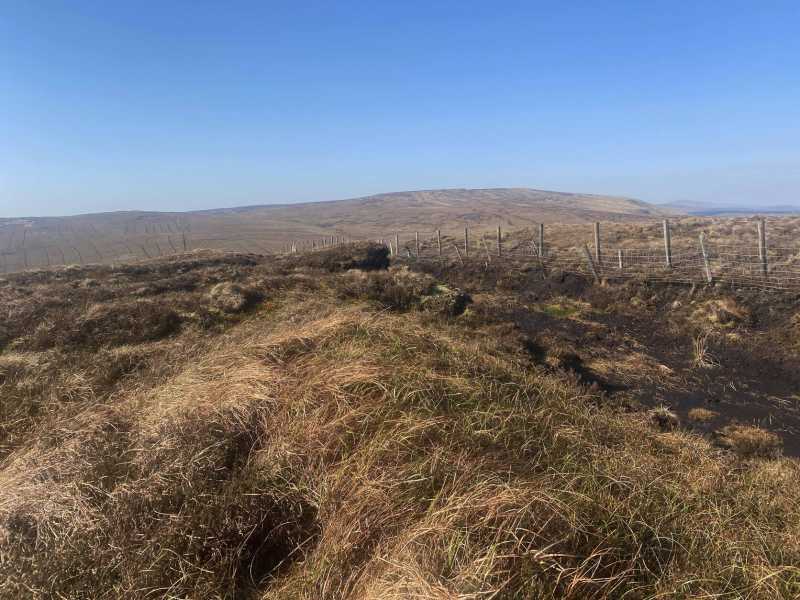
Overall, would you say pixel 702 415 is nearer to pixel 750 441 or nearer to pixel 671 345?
pixel 750 441

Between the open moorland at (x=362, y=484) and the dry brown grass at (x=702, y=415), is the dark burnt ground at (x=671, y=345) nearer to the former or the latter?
the dry brown grass at (x=702, y=415)

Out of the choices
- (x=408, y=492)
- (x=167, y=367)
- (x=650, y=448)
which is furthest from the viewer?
(x=167, y=367)

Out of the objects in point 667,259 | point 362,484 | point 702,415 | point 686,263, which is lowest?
point 702,415

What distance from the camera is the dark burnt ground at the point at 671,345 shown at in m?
7.16

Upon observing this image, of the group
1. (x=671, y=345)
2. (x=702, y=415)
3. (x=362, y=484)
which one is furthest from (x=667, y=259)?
(x=362, y=484)

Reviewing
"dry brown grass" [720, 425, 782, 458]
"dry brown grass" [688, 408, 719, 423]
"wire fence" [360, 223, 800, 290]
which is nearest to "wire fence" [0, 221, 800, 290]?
"wire fence" [360, 223, 800, 290]

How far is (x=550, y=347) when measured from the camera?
365 inches

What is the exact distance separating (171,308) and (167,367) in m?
4.41

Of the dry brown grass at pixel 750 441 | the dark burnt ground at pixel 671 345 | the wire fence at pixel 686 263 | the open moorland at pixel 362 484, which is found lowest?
the dry brown grass at pixel 750 441

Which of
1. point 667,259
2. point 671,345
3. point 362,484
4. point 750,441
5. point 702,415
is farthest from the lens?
point 667,259

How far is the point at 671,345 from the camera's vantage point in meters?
9.91

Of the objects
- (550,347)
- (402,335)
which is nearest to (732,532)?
(402,335)

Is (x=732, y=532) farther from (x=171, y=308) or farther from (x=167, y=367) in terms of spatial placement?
(x=171, y=308)

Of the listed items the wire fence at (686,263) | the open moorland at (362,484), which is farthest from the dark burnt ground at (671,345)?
the open moorland at (362,484)
